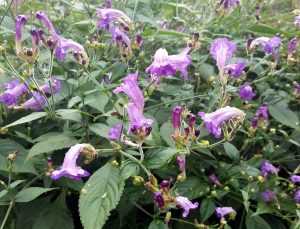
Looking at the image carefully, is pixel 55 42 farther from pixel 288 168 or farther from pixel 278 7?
pixel 278 7

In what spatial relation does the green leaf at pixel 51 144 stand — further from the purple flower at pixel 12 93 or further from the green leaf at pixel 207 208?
the green leaf at pixel 207 208

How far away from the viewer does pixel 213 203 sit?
179cm

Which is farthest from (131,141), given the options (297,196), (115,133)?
(297,196)

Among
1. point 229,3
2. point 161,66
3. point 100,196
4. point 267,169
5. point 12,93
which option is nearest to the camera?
point 100,196

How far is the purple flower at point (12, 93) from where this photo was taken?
1821mm

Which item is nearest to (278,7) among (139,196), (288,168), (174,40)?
(174,40)

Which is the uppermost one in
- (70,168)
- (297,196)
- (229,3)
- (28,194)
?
(229,3)

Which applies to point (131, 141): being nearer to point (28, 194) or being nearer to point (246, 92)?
point (28, 194)

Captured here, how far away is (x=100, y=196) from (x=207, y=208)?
49cm

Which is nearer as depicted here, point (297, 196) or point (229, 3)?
point (297, 196)

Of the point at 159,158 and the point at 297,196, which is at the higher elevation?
the point at 159,158

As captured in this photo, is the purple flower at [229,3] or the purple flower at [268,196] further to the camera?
the purple flower at [229,3]

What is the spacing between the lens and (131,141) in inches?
63.3

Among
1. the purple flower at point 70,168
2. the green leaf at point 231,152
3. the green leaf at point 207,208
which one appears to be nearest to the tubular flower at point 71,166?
the purple flower at point 70,168
